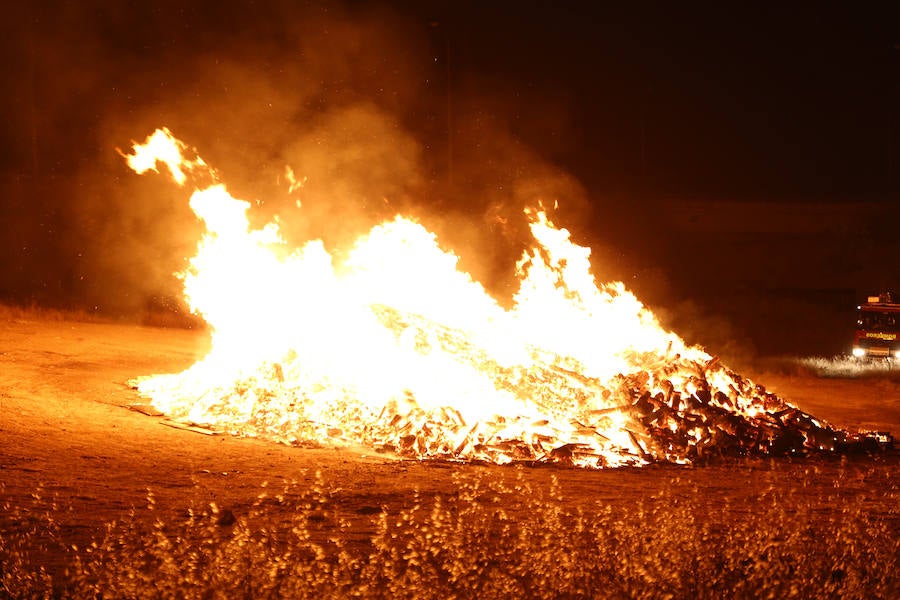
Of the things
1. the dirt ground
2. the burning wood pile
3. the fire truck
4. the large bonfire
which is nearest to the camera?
the dirt ground

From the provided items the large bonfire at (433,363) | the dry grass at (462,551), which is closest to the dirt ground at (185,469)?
the dry grass at (462,551)

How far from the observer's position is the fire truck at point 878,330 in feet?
74.0

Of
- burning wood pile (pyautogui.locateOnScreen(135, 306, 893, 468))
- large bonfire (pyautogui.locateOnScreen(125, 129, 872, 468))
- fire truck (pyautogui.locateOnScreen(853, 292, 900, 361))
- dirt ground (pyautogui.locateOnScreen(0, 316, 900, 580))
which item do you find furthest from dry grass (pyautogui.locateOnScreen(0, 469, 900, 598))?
fire truck (pyautogui.locateOnScreen(853, 292, 900, 361))

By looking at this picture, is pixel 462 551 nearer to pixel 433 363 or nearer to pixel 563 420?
pixel 563 420

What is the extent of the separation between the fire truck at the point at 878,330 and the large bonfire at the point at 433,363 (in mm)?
12649

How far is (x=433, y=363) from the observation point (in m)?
11.1

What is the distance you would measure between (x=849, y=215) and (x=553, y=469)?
3312cm

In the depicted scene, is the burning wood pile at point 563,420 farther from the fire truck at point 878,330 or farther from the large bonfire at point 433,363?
the fire truck at point 878,330

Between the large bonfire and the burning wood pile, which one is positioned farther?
the large bonfire

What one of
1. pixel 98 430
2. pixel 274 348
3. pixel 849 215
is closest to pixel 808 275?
pixel 849 215

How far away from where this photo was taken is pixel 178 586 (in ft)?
→ 16.8

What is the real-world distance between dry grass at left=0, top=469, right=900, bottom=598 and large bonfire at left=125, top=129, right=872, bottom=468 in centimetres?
219

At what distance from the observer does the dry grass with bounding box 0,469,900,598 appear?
5266 millimetres

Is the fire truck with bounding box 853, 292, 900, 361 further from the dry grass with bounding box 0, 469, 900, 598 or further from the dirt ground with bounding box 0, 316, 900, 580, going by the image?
the dry grass with bounding box 0, 469, 900, 598
